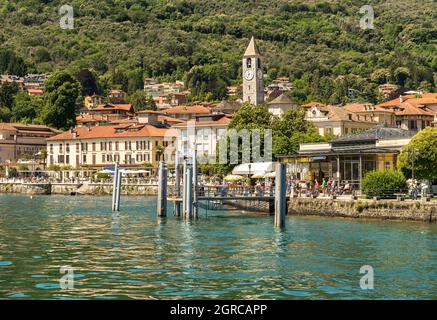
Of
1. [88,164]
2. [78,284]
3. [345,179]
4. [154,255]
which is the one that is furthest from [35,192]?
[78,284]

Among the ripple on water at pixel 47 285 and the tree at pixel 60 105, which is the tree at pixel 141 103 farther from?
→ the ripple on water at pixel 47 285

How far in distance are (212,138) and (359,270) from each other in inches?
3541

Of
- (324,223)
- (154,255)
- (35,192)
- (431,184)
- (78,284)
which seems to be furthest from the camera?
(35,192)

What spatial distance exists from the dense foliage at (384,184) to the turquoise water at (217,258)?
143 inches

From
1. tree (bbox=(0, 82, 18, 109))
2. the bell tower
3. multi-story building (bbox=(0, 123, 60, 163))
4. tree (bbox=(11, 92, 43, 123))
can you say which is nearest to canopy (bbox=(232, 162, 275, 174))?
multi-story building (bbox=(0, 123, 60, 163))

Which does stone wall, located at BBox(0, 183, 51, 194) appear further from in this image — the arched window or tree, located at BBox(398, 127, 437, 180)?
tree, located at BBox(398, 127, 437, 180)

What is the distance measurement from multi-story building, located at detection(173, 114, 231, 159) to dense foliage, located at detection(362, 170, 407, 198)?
6400 centimetres

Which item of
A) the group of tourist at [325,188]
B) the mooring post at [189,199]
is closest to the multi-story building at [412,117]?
the group of tourist at [325,188]

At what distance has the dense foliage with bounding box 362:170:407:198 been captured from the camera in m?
51.7

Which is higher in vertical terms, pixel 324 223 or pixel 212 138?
pixel 212 138

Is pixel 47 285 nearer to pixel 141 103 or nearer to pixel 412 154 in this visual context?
pixel 412 154
